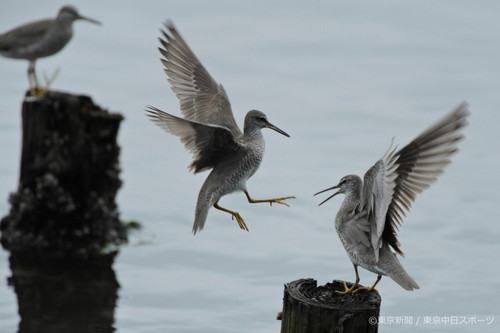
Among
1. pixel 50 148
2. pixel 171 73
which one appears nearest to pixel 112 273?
pixel 50 148

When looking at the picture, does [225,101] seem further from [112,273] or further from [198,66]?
[112,273]

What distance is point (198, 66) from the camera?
29.3 ft

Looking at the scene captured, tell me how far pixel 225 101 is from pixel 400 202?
7.31ft

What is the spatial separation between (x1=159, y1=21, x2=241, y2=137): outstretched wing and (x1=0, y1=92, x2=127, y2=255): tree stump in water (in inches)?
107

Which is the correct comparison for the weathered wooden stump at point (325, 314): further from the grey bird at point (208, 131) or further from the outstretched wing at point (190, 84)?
the outstretched wing at point (190, 84)

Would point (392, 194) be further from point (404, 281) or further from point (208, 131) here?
point (208, 131)

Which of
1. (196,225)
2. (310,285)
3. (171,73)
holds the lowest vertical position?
(310,285)

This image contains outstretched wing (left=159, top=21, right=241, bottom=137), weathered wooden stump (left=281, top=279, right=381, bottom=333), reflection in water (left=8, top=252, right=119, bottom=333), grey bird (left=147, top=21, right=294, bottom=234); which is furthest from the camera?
reflection in water (left=8, top=252, right=119, bottom=333)

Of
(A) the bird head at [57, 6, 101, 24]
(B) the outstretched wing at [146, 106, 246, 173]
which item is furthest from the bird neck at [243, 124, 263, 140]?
(A) the bird head at [57, 6, 101, 24]

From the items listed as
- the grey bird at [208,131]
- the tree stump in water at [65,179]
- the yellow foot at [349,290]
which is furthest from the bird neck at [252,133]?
the tree stump in water at [65,179]

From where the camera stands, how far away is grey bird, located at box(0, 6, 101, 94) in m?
12.6

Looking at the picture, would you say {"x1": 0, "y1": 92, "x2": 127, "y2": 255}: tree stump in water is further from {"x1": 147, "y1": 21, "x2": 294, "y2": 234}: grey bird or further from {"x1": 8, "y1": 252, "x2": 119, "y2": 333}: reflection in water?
{"x1": 147, "y1": 21, "x2": 294, "y2": 234}: grey bird

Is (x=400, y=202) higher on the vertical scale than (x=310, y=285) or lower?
higher

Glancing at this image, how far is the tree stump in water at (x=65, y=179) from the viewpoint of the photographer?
11422mm
